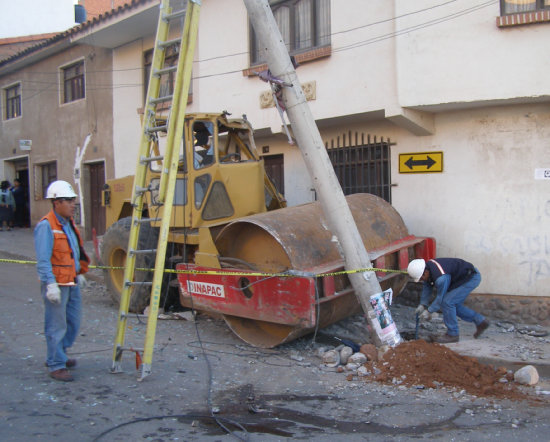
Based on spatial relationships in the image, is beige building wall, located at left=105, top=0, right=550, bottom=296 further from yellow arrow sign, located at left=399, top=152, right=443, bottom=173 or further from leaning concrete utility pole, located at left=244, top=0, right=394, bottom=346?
leaning concrete utility pole, located at left=244, top=0, right=394, bottom=346

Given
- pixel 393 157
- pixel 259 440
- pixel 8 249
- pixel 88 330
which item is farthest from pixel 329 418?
pixel 8 249

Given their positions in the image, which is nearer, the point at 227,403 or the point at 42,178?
the point at 227,403

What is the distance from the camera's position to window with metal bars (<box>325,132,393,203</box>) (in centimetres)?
857

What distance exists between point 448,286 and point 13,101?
1664cm

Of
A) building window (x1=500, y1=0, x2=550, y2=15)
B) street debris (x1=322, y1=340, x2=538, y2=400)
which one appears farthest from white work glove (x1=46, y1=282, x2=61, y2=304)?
building window (x1=500, y1=0, x2=550, y2=15)

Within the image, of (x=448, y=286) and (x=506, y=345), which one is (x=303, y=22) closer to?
(x=448, y=286)

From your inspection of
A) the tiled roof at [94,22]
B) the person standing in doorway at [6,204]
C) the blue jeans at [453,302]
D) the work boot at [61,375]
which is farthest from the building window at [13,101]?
the blue jeans at [453,302]

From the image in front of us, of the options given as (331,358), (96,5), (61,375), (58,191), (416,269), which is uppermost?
(96,5)

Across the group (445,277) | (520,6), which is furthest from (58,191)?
(520,6)

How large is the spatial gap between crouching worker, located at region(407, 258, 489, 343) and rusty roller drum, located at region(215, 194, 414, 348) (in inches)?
24.2

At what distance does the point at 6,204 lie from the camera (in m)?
16.4

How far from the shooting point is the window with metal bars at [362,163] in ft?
28.1

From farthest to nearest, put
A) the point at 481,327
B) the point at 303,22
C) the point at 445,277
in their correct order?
the point at 303,22, the point at 481,327, the point at 445,277

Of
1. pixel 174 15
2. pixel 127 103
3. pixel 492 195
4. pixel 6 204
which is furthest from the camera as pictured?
pixel 6 204
